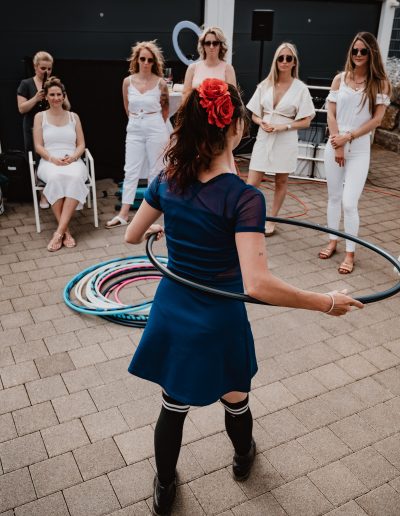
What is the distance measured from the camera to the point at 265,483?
8.11 ft

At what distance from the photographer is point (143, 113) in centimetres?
539

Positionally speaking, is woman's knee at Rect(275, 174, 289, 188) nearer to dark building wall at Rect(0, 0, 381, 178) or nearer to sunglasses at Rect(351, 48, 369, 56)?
sunglasses at Rect(351, 48, 369, 56)

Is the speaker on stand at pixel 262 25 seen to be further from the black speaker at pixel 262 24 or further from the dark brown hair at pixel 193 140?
the dark brown hair at pixel 193 140

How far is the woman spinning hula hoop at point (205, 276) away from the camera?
1697mm

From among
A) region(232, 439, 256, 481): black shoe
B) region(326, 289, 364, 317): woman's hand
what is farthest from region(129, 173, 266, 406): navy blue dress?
region(232, 439, 256, 481): black shoe

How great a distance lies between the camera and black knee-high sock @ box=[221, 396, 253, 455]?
2236 millimetres

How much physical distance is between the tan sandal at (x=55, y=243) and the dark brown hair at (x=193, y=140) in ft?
11.0

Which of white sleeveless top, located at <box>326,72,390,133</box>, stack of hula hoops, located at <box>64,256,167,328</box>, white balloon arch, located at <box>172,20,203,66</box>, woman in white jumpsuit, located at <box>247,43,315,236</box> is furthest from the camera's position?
white balloon arch, located at <box>172,20,203,66</box>

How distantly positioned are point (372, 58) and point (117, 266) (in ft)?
8.76

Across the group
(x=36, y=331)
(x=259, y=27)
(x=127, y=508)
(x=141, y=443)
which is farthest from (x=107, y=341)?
(x=259, y=27)

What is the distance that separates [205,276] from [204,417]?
1.27 m

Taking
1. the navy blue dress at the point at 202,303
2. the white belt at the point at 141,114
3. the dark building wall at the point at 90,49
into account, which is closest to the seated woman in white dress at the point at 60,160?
the white belt at the point at 141,114

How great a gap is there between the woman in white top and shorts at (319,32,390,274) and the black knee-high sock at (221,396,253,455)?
2540 mm

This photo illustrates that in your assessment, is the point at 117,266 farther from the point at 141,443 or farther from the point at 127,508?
the point at 127,508
